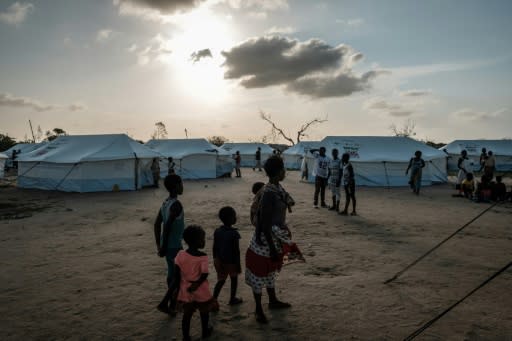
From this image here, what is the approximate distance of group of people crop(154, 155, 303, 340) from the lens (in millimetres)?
3209

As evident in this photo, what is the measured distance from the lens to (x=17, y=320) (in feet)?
12.5

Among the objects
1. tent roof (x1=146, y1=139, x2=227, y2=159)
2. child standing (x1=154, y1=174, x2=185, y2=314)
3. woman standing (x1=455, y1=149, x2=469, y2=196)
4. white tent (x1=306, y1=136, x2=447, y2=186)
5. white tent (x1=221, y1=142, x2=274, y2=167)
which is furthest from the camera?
white tent (x1=221, y1=142, x2=274, y2=167)

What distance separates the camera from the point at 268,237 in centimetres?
353

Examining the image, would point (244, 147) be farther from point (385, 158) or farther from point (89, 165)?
point (89, 165)

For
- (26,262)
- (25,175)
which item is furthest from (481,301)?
(25,175)

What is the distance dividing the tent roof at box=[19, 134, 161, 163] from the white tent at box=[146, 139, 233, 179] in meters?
5.39

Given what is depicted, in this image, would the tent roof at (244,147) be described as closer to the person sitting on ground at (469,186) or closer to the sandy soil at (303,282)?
the person sitting on ground at (469,186)

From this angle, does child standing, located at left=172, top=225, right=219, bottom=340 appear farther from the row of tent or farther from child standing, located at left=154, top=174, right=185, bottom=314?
the row of tent

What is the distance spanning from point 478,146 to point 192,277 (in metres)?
34.9

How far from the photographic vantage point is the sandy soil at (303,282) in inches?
140

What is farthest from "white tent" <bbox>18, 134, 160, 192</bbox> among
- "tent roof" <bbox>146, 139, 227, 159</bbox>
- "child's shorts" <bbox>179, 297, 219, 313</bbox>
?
"child's shorts" <bbox>179, 297, 219, 313</bbox>

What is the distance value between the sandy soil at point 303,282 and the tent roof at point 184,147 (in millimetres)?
14745

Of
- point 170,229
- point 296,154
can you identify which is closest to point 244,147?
point 296,154

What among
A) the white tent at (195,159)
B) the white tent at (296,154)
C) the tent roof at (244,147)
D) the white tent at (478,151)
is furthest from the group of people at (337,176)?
the tent roof at (244,147)
